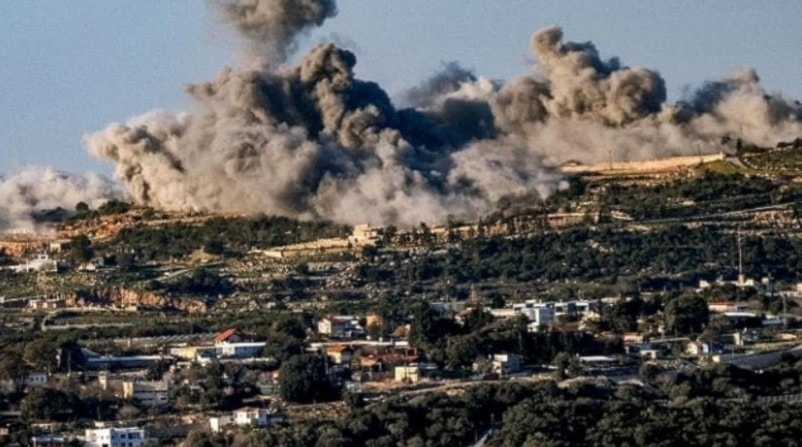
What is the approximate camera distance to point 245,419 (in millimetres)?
71438

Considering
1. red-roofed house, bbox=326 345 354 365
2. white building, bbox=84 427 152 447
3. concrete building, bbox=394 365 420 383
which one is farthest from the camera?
red-roofed house, bbox=326 345 354 365

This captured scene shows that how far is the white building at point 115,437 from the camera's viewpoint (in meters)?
70.1

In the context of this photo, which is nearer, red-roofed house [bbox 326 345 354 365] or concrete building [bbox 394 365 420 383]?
concrete building [bbox 394 365 420 383]

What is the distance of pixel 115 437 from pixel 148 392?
21.4 feet

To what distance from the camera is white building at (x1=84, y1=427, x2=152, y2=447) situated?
70.1 meters

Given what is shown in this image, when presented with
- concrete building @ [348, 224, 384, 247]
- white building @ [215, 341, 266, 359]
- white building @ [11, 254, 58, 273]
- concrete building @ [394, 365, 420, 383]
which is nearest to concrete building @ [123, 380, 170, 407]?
white building @ [215, 341, 266, 359]

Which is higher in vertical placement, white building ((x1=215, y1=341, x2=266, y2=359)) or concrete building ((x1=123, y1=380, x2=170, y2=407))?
white building ((x1=215, y1=341, x2=266, y2=359))

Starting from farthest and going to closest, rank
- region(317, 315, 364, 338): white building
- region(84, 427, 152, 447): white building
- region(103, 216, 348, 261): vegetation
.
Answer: region(103, 216, 348, 261): vegetation < region(317, 315, 364, 338): white building < region(84, 427, 152, 447): white building

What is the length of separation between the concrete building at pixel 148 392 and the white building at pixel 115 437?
451 centimetres

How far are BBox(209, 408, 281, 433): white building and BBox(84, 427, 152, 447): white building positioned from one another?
1424 mm

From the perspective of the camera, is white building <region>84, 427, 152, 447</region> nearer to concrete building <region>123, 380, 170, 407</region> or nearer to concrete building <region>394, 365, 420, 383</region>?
concrete building <region>123, 380, 170, 407</region>

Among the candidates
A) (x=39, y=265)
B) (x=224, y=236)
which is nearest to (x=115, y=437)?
(x=224, y=236)

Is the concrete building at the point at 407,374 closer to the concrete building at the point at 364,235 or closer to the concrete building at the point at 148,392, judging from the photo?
the concrete building at the point at 148,392

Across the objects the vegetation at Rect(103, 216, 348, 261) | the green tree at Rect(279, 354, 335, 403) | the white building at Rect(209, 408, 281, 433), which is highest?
the vegetation at Rect(103, 216, 348, 261)
